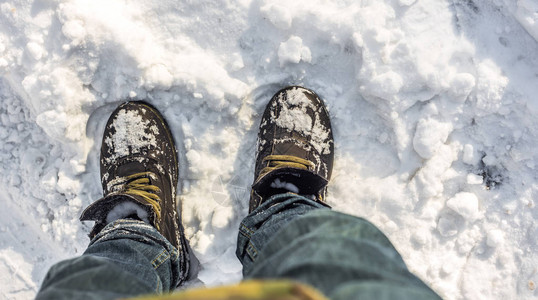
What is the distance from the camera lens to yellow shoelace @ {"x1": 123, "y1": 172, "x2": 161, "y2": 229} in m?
1.36

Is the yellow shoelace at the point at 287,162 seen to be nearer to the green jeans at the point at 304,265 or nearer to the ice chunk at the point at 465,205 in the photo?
the green jeans at the point at 304,265

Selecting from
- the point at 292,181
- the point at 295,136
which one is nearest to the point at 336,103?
the point at 295,136

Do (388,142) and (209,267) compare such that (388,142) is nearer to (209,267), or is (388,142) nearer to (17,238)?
(209,267)

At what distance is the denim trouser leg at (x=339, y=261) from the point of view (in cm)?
59

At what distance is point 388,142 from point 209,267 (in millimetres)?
916

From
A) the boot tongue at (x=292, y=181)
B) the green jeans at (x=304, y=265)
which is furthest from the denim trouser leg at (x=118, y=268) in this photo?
the boot tongue at (x=292, y=181)

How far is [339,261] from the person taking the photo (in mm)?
660

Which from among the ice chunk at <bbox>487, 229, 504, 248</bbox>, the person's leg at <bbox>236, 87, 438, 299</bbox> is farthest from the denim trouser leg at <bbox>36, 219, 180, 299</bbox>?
the ice chunk at <bbox>487, 229, 504, 248</bbox>

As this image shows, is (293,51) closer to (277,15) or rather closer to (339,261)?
(277,15)

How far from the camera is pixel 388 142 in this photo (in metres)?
1.43

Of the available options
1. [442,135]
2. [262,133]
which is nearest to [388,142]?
[442,135]

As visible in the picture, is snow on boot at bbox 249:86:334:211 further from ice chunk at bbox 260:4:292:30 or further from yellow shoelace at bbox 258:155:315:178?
ice chunk at bbox 260:4:292:30

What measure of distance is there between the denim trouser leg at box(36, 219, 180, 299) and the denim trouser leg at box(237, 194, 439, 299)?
0.97ft

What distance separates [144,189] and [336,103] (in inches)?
34.2
